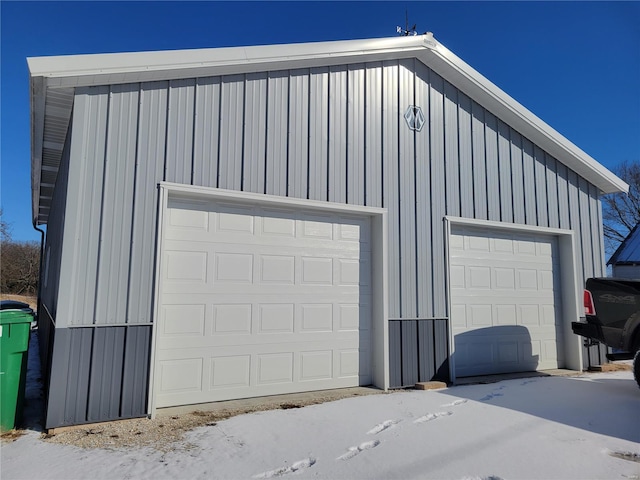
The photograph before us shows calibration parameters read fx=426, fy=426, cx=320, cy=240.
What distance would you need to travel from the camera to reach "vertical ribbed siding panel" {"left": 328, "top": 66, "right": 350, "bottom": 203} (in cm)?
577

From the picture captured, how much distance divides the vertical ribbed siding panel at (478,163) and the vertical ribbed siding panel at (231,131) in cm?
386

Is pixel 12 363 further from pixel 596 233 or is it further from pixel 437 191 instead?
pixel 596 233

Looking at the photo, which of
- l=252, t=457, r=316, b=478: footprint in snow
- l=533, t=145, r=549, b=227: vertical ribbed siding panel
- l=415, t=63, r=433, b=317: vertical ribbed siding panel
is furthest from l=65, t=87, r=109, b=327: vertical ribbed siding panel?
l=533, t=145, r=549, b=227: vertical ribbed siding panel

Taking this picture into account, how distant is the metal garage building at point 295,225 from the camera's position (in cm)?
436

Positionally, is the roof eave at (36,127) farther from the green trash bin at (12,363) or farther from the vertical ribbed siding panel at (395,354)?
the vertical ribbed siding panel at (395,354)

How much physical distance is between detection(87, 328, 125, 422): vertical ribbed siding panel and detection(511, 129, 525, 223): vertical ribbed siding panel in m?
6.24

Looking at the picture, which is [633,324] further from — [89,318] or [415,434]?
[89,318]

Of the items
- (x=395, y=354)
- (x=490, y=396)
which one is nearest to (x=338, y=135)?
(x=395, y=354)

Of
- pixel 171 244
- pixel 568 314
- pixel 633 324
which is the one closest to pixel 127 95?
pixel 171 244

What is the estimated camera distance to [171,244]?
4.85 m

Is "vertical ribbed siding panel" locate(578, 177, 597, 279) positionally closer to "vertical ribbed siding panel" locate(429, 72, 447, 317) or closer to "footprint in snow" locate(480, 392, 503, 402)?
"vertical ribbed siding panel" locate(429, 72, 447, 317)

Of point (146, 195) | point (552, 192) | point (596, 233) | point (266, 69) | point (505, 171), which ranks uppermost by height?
point (266, 69)

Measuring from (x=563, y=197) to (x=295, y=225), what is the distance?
530 cm

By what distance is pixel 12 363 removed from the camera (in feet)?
12.9
